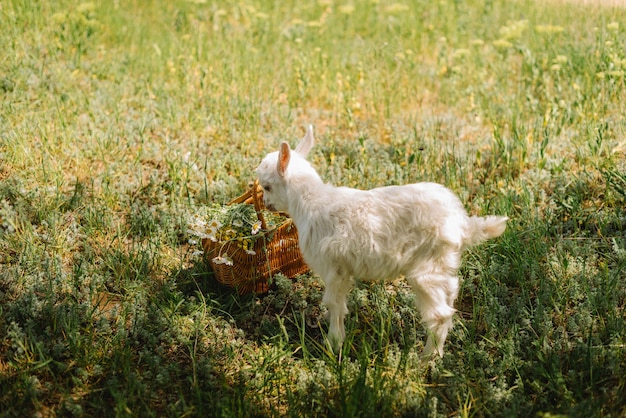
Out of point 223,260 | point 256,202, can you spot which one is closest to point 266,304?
point 223,260

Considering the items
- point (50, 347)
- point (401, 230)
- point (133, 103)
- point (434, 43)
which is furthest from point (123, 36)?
point (401, 230)

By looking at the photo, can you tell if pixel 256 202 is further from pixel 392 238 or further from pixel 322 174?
pixel 322 174

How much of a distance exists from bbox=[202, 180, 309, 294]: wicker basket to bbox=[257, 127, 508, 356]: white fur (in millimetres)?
607

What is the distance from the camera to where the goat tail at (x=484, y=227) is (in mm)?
3803

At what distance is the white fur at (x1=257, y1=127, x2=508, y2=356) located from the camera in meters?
3.72

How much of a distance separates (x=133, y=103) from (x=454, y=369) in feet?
15.7

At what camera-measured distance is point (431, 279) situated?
148 inches

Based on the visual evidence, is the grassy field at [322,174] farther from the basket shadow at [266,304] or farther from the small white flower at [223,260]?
the small white flower at [223,260]

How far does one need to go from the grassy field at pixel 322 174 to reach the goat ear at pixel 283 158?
100 cm

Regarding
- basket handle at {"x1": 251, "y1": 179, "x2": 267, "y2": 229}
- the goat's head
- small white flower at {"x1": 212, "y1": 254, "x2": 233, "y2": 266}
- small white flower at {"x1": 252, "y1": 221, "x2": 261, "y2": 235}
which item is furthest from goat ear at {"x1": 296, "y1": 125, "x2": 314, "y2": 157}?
small white flower at {"x1": 212, "y1": 254, "x2": 233, "y2": 266}

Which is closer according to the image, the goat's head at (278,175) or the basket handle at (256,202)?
the goat's head at (278,175)

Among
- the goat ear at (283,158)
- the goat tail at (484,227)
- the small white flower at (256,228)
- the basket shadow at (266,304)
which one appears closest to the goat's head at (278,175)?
the goat ear at (283,158)

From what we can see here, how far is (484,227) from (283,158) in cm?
134

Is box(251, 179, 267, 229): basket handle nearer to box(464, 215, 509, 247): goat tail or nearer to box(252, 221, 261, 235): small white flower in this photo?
box(252, 221, 261, 235): small white flower
